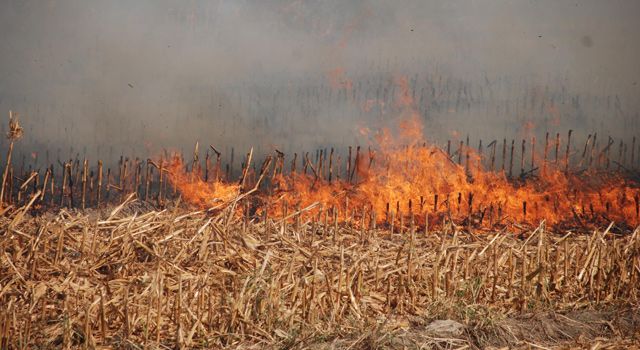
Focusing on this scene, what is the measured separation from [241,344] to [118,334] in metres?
1.32

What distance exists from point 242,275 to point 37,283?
8.46ft

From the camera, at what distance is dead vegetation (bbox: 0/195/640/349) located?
626cm

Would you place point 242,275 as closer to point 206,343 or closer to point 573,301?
point 206,343

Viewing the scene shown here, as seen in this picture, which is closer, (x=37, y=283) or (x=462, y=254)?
(x=37, y=283)

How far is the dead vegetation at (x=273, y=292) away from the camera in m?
6.26

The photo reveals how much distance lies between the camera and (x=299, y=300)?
7.00 meters

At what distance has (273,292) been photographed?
21.7 ft

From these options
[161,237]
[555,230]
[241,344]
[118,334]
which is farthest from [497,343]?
[555,230]

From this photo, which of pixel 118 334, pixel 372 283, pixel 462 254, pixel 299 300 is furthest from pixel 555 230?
pixel 118 334

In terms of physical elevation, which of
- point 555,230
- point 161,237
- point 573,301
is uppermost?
point 161,237

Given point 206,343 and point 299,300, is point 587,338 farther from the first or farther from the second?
point 206,343

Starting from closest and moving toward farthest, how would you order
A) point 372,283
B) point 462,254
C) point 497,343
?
point 497,343 < point 372,283 < point 462,254

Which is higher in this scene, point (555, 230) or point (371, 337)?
point (371, 337)

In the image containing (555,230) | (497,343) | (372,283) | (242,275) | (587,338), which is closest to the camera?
(497,343)
